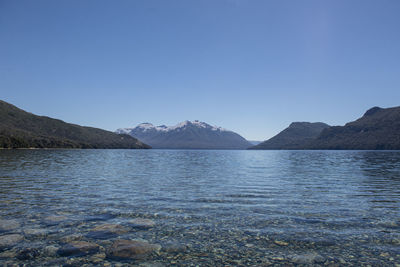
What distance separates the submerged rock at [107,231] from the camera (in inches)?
426

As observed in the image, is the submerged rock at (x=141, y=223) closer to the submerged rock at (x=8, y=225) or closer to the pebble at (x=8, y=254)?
the pebble at (x=8, y=254)

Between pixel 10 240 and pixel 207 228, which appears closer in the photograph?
pixel 10 240

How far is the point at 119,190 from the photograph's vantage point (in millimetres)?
22969

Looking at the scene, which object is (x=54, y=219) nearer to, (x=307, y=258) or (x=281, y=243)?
(x=281, y=243)

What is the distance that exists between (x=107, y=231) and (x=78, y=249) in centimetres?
224

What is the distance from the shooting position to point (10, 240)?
10070 millimetres

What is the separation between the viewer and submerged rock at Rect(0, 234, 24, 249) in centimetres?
962

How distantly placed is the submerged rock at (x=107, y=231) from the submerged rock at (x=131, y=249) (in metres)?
1.09

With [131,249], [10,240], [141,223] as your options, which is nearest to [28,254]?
[10,240]

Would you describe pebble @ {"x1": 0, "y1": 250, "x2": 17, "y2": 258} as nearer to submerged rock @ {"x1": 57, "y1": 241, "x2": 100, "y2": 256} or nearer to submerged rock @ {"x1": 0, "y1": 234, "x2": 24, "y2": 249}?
submerged rock @ {"x1": 0, "y1": 234, "x2": 24, "y2": 249}

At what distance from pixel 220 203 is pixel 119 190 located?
34.5ft

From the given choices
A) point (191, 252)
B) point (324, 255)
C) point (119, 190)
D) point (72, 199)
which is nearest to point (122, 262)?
point (191, 252)

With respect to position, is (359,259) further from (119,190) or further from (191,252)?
(119,190)

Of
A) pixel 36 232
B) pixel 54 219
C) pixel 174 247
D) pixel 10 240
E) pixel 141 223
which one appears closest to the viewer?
pixel 174 247
